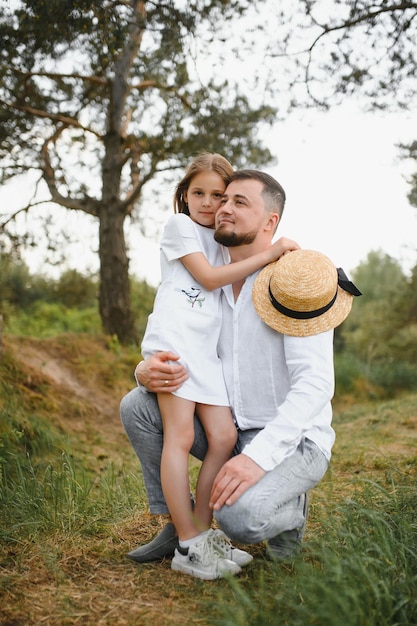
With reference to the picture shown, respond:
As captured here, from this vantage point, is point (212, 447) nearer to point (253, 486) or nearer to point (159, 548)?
Answer: point (253, 486)

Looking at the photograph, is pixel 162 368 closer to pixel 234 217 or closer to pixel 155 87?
pixel 234 217

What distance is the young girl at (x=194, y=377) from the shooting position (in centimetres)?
258

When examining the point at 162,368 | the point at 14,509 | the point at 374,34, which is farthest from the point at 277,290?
the point at 374,34

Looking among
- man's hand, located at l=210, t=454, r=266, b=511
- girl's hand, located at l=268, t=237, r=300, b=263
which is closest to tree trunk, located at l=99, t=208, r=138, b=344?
girl's hand, located at l=268, t=237, r=300, b=263

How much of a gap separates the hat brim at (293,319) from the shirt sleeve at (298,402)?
4 cm

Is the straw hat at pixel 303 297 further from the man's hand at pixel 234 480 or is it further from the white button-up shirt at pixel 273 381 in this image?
the man's hand at pixel 234 480

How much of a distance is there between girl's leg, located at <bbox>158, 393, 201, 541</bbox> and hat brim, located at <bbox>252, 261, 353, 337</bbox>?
1.77 ft

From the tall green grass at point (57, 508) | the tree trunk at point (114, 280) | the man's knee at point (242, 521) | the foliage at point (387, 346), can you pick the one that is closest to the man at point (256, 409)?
the man's knee at point (242, 521)

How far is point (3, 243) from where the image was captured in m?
9.11

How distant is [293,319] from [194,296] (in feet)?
1.67

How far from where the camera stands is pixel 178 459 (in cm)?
264

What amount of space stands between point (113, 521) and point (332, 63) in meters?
4.03

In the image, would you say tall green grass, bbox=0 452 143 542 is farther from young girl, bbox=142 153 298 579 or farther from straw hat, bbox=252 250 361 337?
straw hat, bbox=252 250 361 337

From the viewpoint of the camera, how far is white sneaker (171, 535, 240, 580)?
8.13 ft
